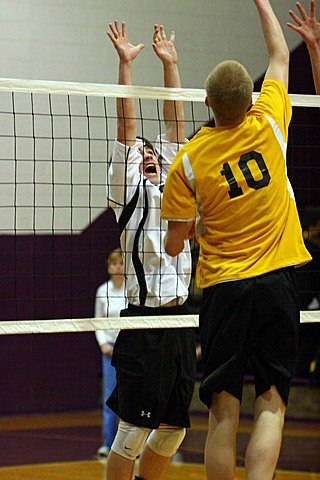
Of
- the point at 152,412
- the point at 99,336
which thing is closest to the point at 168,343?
the point at 152,412

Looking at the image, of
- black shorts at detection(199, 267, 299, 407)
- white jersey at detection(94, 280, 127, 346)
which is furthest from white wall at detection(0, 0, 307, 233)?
black shorts at detection(199, 267, 299, 407)

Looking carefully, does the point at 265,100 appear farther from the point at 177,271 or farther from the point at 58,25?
the point at 58,25

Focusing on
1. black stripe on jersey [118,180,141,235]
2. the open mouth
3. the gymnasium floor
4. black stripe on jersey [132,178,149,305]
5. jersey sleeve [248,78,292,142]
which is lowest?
the gymnasium floor

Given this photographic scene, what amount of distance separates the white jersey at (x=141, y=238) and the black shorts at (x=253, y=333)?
2.81 ft

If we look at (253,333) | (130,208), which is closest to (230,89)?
(253,333)

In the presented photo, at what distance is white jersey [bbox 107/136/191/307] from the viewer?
4.13 meters

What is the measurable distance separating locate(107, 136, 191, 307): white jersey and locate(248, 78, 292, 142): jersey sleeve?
927mm

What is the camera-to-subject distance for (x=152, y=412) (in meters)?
3.97

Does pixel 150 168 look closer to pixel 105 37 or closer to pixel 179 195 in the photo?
pixel 179 195

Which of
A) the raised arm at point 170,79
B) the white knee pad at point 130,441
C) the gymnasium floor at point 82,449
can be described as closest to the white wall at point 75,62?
the gymnasium floor at point 82,449

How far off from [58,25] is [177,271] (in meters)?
6.01

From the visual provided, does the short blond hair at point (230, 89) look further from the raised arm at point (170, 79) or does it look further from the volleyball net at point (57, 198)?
the volleyball net at point (57, 198)

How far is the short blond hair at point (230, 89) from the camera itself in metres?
3.16

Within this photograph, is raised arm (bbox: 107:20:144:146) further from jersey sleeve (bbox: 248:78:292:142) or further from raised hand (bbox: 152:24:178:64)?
jersey sleeve (bbox: 248:78:292:142)
